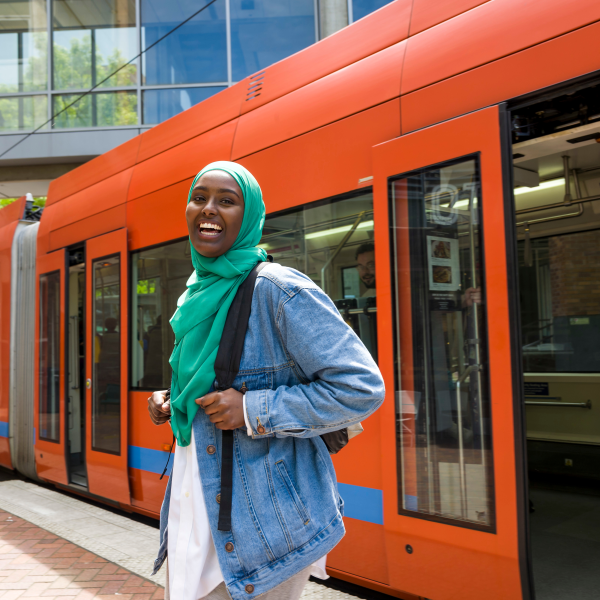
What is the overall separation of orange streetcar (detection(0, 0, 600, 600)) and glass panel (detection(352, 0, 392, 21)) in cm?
960

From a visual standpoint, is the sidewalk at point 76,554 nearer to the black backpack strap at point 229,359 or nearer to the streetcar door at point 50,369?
the streetcar door at point 50,369

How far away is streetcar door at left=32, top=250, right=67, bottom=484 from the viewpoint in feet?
19.8

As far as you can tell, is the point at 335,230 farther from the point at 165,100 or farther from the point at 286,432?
the point at 165,100

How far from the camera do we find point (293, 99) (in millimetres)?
3691

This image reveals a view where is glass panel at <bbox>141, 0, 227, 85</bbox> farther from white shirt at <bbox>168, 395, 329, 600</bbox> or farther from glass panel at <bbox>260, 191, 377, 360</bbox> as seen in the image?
white shirt at <bbox>168, 395, 329, 600</bbox>

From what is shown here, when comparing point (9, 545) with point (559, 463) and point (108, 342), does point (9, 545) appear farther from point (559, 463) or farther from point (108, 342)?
point (559, 463)

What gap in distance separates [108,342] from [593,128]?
4.07 metres

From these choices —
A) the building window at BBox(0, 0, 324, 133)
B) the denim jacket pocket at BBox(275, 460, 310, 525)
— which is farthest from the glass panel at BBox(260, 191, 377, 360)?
the building window at BBox(0, 0, 324, 133)

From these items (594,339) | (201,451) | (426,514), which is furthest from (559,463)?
(201,451)

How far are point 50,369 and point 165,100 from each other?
31.1 ft

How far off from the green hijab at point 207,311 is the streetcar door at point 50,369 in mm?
4886

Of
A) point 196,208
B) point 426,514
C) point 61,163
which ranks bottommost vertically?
point 426,514

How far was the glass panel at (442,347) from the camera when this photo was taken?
2.53m

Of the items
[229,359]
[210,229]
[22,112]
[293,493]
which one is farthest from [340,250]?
[22,112]
